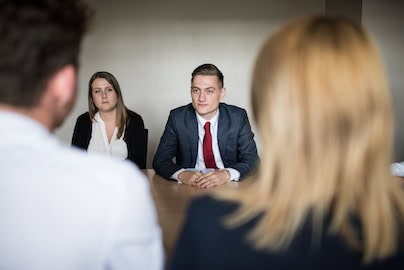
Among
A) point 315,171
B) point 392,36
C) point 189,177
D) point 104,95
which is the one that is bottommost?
point 189,177

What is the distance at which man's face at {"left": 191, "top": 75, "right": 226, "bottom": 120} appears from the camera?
124 inches

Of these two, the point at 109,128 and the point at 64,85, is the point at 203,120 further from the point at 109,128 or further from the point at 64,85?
the point at 64,85

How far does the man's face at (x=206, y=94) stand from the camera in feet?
10.3

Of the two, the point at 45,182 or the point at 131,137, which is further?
the point at 131,137

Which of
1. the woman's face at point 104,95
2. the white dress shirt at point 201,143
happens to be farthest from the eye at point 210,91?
the woman's face at point 104,95

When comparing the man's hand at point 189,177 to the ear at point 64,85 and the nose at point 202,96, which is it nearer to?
the nose at point 202,96

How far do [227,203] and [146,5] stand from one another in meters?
4.72

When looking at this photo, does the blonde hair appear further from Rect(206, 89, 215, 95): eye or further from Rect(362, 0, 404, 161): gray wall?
Rect(362, 0, 404, 161): gray wall

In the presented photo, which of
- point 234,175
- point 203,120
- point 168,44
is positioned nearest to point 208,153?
point 203,120

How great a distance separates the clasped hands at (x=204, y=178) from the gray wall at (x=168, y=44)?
2817 millimetres

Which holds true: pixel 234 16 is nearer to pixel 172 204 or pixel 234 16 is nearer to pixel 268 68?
pixel 172 204

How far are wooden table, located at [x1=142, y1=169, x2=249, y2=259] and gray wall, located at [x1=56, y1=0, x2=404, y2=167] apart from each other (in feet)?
8.36

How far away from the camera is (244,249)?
2.89 feet

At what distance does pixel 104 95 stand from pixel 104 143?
351 mm
